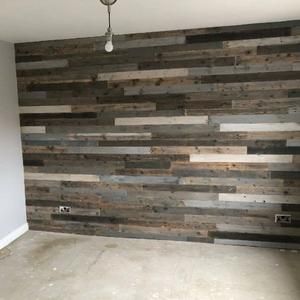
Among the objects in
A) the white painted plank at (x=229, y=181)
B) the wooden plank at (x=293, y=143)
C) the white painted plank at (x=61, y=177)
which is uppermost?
the wooden plank at (x=293, y=143)

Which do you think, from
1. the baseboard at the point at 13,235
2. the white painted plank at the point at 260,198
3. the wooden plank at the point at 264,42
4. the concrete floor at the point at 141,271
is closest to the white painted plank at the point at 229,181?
the white painted plank at the point at 260,198

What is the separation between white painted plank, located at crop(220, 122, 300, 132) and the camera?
3.17m

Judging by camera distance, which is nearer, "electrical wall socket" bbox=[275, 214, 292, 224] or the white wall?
"electrical wall socket" bbox=[275, 214, 292, 224]

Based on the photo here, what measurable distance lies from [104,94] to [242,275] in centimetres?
219

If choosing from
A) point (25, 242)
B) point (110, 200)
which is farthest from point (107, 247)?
point (25, 242)

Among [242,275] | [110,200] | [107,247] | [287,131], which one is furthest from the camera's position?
[110,200]

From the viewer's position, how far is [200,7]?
8.34 ft

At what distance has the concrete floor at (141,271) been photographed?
265 centimetres

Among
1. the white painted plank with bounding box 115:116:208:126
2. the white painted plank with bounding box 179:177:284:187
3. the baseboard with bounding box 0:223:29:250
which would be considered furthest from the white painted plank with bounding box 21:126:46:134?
the white painted plank with bounding box 179:177:284:187

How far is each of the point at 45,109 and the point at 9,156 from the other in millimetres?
636

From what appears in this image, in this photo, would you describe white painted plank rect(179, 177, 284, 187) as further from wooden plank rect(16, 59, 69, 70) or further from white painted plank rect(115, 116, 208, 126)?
wooden plank rect(16, 59, 69, 70)

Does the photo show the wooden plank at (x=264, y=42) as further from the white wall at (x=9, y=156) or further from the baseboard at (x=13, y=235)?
the baseboard at (x=13, y=235)

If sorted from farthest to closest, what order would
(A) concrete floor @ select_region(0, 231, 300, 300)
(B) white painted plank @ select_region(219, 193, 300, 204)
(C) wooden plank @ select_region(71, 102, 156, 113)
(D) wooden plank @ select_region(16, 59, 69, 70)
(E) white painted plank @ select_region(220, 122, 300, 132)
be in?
1. (D) wooden plank @ select_region(16, 59, 69, 70)
2. (C) wooden plank @ select_region(71, 102, 156, 113)
3. (B) white painted plank @ select_region(219, 193, 300, 204)
4. (E) white painted plank @ select_region(220, 122, 300, 132)
5. (A) concrete floor @ select_region(0, 231, 300, 300)

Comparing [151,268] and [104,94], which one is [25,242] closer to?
[151,268]
